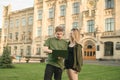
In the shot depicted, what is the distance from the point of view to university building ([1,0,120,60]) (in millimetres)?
41969

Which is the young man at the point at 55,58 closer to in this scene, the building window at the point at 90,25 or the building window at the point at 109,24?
the building window at the point at 109,24

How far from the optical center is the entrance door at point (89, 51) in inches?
1730

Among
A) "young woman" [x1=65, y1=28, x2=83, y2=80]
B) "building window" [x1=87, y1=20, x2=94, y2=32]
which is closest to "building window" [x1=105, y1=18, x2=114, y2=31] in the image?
"building window" [x1=87, y1=20, x2=94, y2=32]

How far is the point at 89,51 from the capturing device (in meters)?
44.9

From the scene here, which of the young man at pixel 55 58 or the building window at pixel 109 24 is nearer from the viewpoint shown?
the young man at pixel 55 58

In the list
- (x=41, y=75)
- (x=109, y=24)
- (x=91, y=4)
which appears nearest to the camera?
(x=41, y=75)

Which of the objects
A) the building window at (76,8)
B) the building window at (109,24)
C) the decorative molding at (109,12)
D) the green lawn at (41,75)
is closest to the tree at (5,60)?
the green lawn at (41,75)

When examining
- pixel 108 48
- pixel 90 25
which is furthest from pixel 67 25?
pixel 108 48

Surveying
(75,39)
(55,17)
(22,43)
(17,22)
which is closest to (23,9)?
(17,22)

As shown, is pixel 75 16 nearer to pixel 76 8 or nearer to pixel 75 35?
pixel 76 8

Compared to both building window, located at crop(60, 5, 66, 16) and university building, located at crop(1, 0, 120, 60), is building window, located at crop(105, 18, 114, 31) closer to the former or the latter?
university building, located at crop(1, 0, 120, 60)

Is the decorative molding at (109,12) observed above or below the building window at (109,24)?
above

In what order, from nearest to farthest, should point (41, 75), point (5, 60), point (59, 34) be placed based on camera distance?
point (59, 34) < point (41, 75) < point (5, 60)

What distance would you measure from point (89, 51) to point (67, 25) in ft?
25.4
